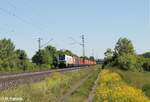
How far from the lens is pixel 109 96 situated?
62.1ft

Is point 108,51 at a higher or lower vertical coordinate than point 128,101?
higher

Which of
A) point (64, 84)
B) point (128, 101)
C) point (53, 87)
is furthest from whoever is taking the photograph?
point (64, 84)

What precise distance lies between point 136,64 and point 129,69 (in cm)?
252

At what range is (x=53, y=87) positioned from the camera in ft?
107

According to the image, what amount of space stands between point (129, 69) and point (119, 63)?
3.14 meters

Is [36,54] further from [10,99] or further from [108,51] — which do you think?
[10,99]

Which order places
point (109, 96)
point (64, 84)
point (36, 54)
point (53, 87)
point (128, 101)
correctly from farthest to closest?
point (36, 54), point (64, 84), point (53, 87), point (109, 96), point (128, 101)

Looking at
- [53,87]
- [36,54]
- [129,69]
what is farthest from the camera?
[36,54]

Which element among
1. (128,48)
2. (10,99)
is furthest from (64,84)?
(128,48)

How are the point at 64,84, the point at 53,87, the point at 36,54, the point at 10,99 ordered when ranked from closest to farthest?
the point at 10,99 → the point at 53,87 → the point at 64,84 → the point at 36,54

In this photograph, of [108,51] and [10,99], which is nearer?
[10,99]

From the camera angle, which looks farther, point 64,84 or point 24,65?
point 24,65

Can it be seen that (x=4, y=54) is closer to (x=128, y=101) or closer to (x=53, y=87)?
(x=53, y=87)

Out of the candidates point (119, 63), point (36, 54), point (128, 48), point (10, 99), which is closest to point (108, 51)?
point (128, 48)
